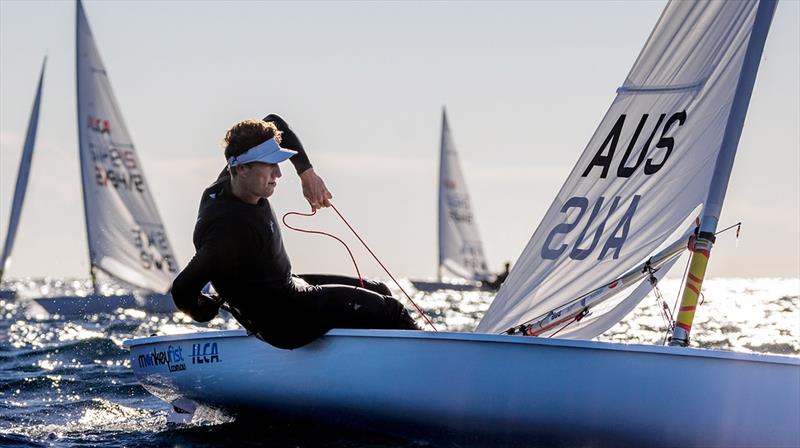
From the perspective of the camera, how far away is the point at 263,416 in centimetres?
566

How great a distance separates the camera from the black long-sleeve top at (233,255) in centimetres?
490

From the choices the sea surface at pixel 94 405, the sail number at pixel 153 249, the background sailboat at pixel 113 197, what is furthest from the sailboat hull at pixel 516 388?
the sail number at pixel 153 249

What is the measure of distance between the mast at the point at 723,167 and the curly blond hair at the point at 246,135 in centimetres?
190

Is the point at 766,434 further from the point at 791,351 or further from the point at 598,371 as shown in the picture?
the point at 791,351

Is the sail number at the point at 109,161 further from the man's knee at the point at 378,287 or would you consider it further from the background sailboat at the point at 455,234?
the background sailboat at the point at 455,234

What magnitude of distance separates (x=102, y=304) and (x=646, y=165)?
1329cm

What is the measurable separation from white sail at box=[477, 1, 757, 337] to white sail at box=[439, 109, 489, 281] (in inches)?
1179

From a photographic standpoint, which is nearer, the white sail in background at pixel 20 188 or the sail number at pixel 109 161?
the sail number at pixel 109 161

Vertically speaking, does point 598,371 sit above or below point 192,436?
above

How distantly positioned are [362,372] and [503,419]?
26.0 inches

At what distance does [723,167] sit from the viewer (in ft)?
17.4

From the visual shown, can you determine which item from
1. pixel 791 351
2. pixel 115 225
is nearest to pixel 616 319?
pixel 791 351

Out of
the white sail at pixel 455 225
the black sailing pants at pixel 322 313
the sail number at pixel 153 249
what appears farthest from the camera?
the white sail at pixel 455 225

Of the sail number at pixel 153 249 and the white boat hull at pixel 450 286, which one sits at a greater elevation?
the sail number at pixel 153 249
